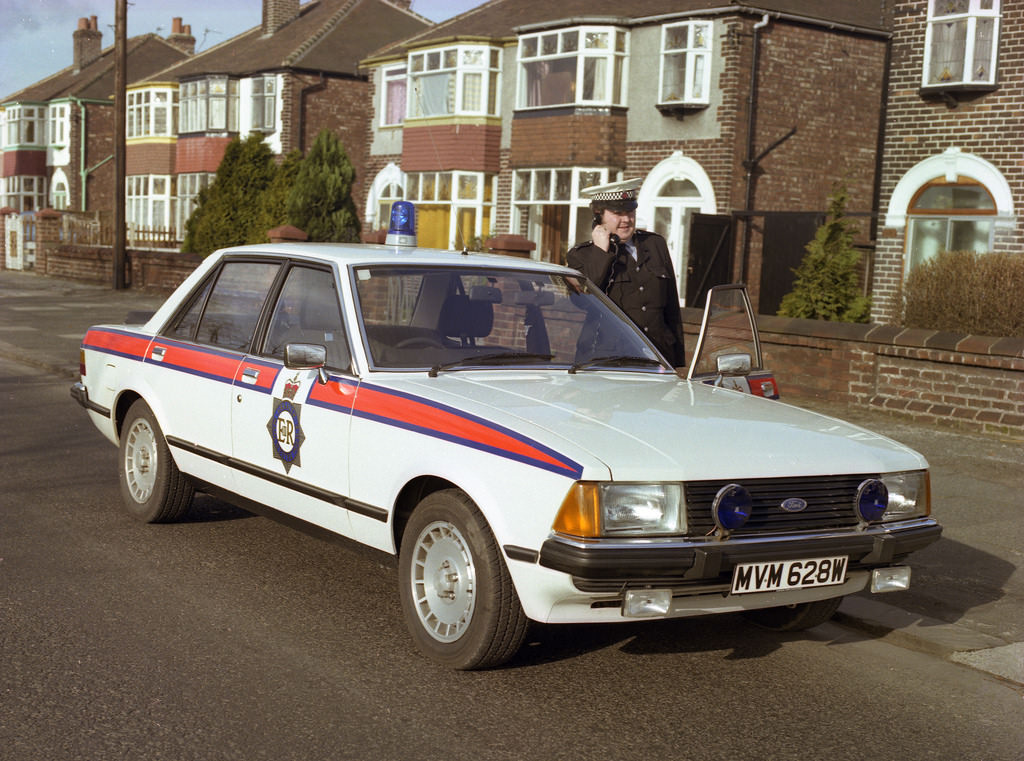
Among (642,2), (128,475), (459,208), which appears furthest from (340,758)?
(459,208)

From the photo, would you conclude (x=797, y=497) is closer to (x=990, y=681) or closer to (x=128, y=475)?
(x=990, y=681)

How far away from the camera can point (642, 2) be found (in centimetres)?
3039

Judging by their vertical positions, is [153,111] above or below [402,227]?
above

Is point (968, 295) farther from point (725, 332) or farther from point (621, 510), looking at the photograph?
point (621, 510)

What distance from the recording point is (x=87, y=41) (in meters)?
67.0

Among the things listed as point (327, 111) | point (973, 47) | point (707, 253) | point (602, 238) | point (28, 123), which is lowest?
point (707, 253)

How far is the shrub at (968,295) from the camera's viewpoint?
12711mm

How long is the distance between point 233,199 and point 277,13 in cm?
1647

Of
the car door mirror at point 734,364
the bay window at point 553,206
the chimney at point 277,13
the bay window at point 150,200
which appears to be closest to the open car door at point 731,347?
the car door mirror at point 734,364

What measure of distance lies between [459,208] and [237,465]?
29.0 m

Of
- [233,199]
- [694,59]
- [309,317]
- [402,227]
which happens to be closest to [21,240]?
[233,199]

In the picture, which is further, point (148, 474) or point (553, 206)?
point (553, 206)

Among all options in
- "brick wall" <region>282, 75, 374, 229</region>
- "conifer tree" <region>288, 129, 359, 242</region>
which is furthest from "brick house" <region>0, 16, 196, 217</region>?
"conifer tree" <region>288, 129, 359, 242</region>

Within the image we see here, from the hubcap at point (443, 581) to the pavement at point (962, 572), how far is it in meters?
2.09
